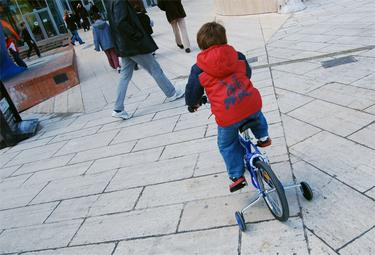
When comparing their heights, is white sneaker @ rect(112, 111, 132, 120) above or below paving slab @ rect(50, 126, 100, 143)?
above

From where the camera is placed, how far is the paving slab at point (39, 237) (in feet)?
11.4

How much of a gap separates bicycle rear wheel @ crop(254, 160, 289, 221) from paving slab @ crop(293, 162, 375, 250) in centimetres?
21

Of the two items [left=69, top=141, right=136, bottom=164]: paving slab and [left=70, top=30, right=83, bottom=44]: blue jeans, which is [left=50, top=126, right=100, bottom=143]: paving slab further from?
[left=70, top=30, right=83, bottom=44]: blue jeans

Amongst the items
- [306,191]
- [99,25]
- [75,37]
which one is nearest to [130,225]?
[306,191]

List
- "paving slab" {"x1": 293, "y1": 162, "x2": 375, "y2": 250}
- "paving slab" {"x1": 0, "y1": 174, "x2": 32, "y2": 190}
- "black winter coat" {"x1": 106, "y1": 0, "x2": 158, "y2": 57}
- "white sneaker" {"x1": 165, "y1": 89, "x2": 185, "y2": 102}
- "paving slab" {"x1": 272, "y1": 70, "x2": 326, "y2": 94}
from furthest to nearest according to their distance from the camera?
"white sneaker" {"x1": 165, "y1": 89, "x2": 185, "y2": 102} → "black winter coat" {"x1": 106, "y1": 0, "x2": 158, "y2": 57} → "paving slab" {"x1": 272, "y1": 70, "x2": 326, "y2": 94} → "paving slab" {"x1": 0, "y1": 174, "x2": 32, "y2": 190} → "paving slab" {"x1": 293, "y1": 162, "x2": 375, "y2": 250}

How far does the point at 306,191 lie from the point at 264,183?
0.34 m

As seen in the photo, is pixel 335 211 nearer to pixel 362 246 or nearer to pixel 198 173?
pixel 362 246

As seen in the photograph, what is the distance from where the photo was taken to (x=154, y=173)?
13.8ft

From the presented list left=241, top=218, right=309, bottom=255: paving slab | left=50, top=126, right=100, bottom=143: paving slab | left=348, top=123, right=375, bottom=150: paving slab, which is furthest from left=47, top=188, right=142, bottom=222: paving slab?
left=50, top=126, right=100, bottom=143: paving slab

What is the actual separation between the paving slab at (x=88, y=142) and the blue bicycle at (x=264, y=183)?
306cm

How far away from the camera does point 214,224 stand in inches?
119

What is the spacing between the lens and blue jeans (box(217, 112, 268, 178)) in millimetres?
2898

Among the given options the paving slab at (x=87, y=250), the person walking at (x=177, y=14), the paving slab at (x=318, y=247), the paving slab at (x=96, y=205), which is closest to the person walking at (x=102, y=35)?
the person walking at (x=177, y=14)

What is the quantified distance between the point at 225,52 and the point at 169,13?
26.2 ft
